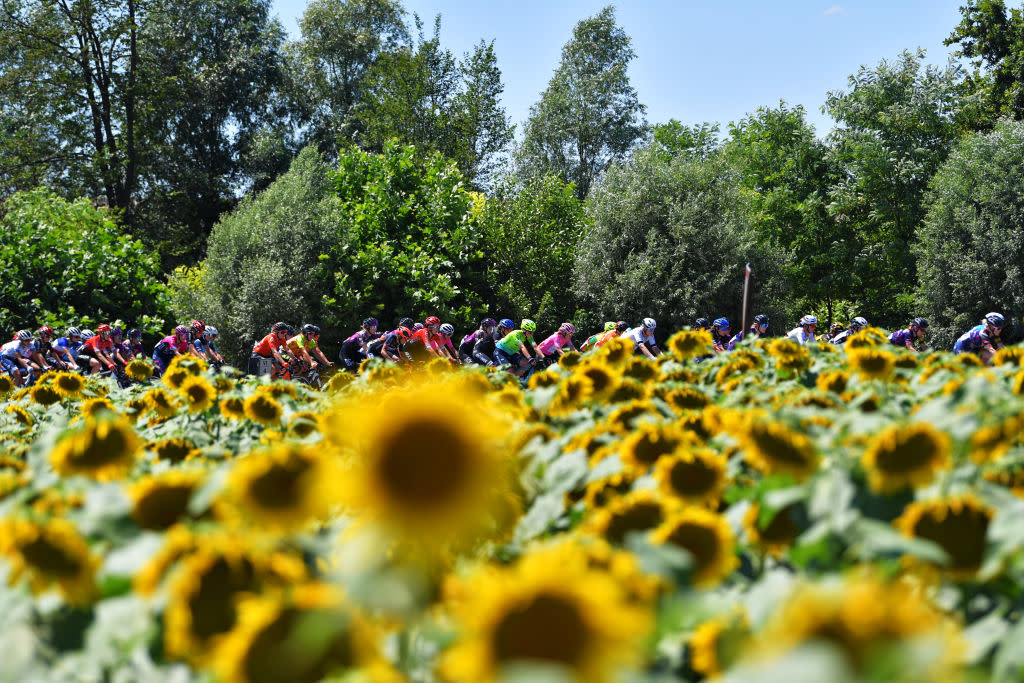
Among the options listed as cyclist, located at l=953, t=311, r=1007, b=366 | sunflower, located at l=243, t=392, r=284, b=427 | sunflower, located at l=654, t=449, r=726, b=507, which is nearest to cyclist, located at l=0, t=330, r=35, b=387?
sunflower, located at l=243, t=392, r=284, b=427

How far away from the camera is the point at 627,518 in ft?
5.00

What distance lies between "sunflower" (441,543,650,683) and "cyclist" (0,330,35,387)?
14.6 m

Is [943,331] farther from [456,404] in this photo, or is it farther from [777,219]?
[456,404]

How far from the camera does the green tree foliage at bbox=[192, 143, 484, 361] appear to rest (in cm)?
2261

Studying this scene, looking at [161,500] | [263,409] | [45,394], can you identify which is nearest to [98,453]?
[161,500]

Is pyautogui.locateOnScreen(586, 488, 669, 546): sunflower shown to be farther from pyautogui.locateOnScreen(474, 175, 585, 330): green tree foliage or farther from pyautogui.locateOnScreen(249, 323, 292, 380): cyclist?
pyautogui.locateOnScreen(474, 175, 585, 330): green tree foliage

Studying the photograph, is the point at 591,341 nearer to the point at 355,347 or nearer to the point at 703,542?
the point at 355,347

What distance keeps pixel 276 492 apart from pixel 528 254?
24.5 m

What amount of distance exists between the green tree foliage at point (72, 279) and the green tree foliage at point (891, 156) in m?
24.3

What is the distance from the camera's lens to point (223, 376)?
11.9 ft

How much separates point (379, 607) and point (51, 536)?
614mm

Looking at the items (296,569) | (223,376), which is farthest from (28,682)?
(223,376)

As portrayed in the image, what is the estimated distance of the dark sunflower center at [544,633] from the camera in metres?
0.90

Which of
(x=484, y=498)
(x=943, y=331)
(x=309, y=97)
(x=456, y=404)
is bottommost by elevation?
(x=943, y=331)
